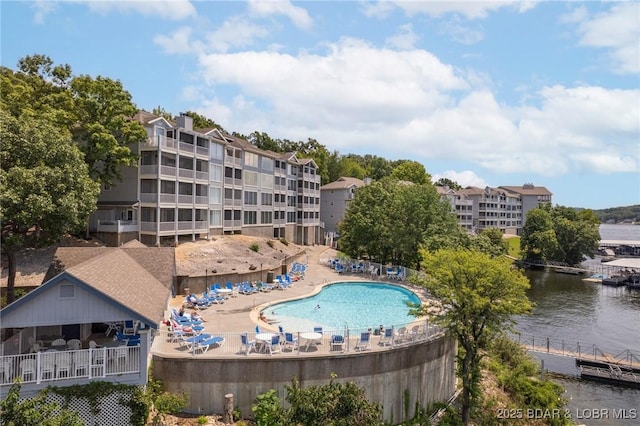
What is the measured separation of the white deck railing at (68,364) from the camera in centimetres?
1401

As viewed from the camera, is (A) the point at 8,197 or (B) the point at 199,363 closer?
(B) the point at 199,363

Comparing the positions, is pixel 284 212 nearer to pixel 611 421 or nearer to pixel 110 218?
pixel 110 218

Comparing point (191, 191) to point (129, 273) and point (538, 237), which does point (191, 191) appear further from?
point (538, 237)

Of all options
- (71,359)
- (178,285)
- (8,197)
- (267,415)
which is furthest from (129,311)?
(178,285)

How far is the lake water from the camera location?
84.0 feet

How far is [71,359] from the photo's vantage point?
14570mm

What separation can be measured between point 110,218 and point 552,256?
244 feet

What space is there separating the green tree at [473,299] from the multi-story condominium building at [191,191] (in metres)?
28.3

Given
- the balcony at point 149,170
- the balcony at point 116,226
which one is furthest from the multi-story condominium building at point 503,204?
the balcony at point 116,226

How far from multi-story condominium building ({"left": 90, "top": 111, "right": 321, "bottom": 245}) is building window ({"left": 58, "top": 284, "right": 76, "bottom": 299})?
82.0 feet

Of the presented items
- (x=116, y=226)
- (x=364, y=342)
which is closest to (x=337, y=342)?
(x=364, y=342)

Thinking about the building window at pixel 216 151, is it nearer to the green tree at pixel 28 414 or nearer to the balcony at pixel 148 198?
the balcony at pixel 148 198

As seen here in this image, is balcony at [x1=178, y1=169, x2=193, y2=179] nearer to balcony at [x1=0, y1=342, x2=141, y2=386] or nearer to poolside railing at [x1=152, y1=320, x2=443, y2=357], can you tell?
poolside railing at [x1=152, y1=320, x2=443, y2=357]

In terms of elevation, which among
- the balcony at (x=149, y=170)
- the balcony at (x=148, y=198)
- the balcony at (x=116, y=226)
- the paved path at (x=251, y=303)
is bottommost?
the paved path at (x=251, y=303)
